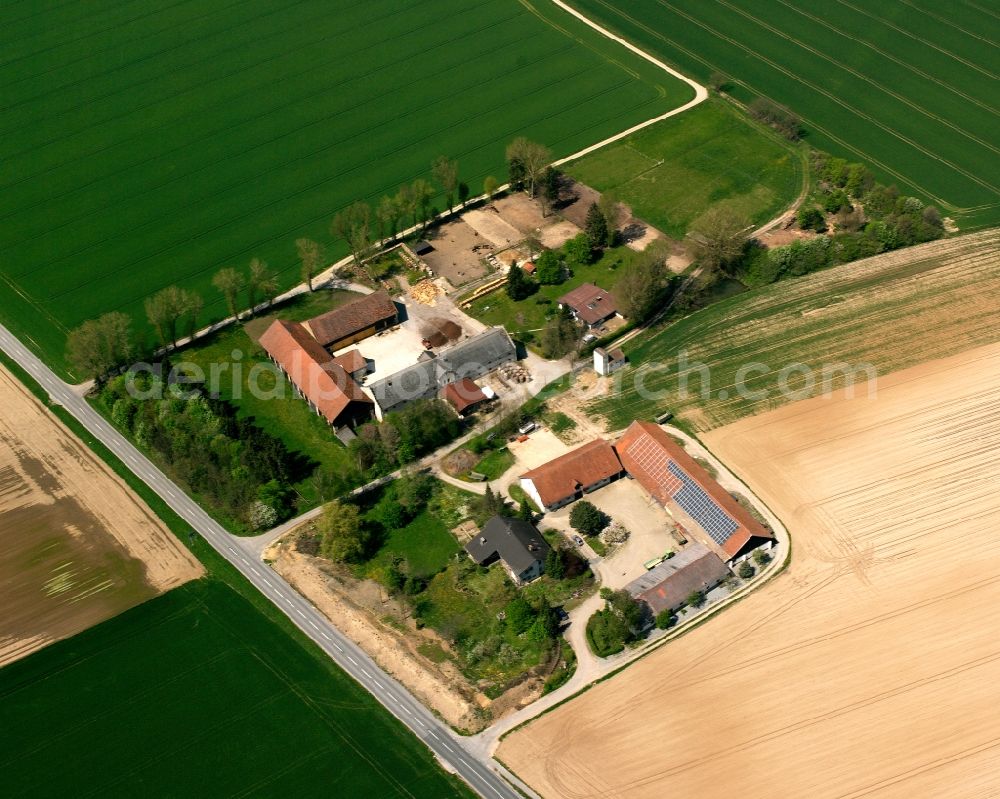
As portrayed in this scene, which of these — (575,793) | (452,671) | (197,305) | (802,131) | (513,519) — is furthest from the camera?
(802,131)

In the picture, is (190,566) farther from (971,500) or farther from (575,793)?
(971,500)

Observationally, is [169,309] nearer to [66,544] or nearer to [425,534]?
[66,544]

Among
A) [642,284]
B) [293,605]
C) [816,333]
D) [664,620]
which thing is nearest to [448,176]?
[642,284]

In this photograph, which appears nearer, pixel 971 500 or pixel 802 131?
pixel 971 500

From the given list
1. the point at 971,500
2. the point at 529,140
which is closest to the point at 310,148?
the point at 529,140

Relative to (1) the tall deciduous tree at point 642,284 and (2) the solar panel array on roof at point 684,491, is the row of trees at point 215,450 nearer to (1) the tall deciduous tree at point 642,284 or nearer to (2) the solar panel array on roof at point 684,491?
(2) the solar panel array on roof at point 684,491

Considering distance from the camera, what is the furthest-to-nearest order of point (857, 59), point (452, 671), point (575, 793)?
point (857, 59) → point (452, 671) → point (575, 793)
